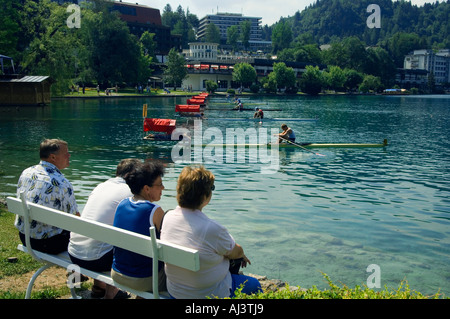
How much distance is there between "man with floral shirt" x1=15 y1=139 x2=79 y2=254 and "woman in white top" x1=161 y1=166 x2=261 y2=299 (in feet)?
7.26

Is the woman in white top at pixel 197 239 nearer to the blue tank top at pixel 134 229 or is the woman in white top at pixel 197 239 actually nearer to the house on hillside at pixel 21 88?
the blue tank top at pixel 134 229

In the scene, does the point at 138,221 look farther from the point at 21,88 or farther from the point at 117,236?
the point at 21,88

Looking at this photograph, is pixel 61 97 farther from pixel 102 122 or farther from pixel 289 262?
pixel 289 262

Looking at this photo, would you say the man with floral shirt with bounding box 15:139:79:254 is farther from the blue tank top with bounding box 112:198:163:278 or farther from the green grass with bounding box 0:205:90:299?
the blue tank top with bounding box 112:198:163:278

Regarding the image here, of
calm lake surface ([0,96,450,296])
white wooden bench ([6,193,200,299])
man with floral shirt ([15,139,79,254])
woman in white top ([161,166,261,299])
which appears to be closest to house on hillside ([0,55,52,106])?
calm lake surface ([0,96,450,296])

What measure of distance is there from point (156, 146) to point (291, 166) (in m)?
10.1

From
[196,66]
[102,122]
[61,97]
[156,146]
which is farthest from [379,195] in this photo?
[196,66]

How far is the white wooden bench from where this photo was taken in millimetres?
4262

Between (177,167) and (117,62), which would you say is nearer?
(177,167)

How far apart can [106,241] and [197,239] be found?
1.04 m

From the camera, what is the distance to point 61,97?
7956 cm

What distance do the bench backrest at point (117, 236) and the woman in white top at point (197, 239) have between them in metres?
0.38

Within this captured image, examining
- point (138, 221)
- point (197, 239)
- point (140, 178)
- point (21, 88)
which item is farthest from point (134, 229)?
point (21, 88)

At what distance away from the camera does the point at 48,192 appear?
616 centimetres
